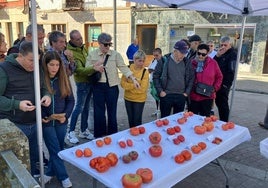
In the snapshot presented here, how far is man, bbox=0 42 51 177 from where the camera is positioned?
2.45m

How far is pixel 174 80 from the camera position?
3996 millimetres

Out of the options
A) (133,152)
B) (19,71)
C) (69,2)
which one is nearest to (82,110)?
(19,71)

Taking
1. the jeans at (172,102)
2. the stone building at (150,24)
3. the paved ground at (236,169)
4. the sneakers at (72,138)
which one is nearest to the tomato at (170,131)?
the paved ground at (236,169)

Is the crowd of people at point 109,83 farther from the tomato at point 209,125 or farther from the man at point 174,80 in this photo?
the tomato at point 209,125

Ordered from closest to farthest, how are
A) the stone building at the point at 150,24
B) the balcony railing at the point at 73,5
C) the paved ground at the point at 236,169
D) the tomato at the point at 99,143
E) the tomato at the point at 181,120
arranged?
1. the tomato at the point at 99,143
2. the tomato at the point at 181,120
3. the paved ground at the point at 236,169
4. the stone building at the point at 150,24
5. the balcony railing at the point at 73,5

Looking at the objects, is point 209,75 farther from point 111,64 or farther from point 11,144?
point 11,144

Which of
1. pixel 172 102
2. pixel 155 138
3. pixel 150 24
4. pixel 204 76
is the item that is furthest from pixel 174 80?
pixel 150 24

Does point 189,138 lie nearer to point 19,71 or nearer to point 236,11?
point 19,71

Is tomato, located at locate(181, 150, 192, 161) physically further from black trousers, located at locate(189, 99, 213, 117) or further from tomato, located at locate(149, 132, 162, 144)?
black trousers, located at locate(189, 99, 213, 117)

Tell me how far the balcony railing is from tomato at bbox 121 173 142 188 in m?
14.8

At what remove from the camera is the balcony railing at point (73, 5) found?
1542cm

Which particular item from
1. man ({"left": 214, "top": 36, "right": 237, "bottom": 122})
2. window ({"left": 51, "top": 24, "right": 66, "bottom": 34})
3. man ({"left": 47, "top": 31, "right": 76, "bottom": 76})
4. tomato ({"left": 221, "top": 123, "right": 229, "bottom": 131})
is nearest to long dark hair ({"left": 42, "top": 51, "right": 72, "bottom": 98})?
man ({"left": 47, "top": 31, "right": 76, "bottom": 76})

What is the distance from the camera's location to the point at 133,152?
2.31 meters

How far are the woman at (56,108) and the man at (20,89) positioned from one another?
15 cm
